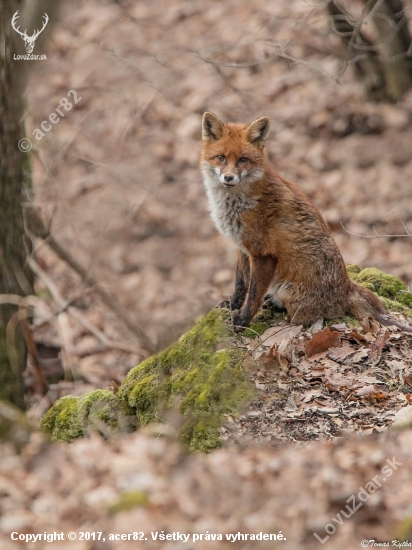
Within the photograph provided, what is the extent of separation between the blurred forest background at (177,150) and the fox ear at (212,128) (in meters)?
3.76

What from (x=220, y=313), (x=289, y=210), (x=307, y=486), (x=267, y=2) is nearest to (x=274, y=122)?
(x=267, y=2)

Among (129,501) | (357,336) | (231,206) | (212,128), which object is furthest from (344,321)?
(129,501)

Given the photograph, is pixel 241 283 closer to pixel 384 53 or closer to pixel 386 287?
pixel 386 287

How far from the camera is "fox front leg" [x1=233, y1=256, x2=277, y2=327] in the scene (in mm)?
6547

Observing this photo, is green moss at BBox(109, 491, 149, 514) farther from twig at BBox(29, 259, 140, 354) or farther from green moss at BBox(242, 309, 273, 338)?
twig at BBox(29, 259, 140, 354)

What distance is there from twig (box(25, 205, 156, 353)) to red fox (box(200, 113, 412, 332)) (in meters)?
3.50

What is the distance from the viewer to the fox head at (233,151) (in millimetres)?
6770

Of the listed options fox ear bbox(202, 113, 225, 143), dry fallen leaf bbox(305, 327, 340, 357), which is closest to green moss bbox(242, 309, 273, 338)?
dry fallen leaf bbox(305, 327, 340, 357)

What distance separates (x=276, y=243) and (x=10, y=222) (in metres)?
3.07

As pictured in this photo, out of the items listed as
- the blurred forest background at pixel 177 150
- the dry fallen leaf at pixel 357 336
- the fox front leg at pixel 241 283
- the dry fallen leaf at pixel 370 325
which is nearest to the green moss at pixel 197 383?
the fox front leg at pixel 241 283

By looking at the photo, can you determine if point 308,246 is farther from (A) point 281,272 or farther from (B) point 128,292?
(B) point 128,292

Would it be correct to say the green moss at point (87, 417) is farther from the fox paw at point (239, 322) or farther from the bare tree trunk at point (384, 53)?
the bare tree trunk at point (384, 53)

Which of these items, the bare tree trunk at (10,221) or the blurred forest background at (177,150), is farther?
the blurred forest background at (177,150)

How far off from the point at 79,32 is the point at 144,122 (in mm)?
3352
